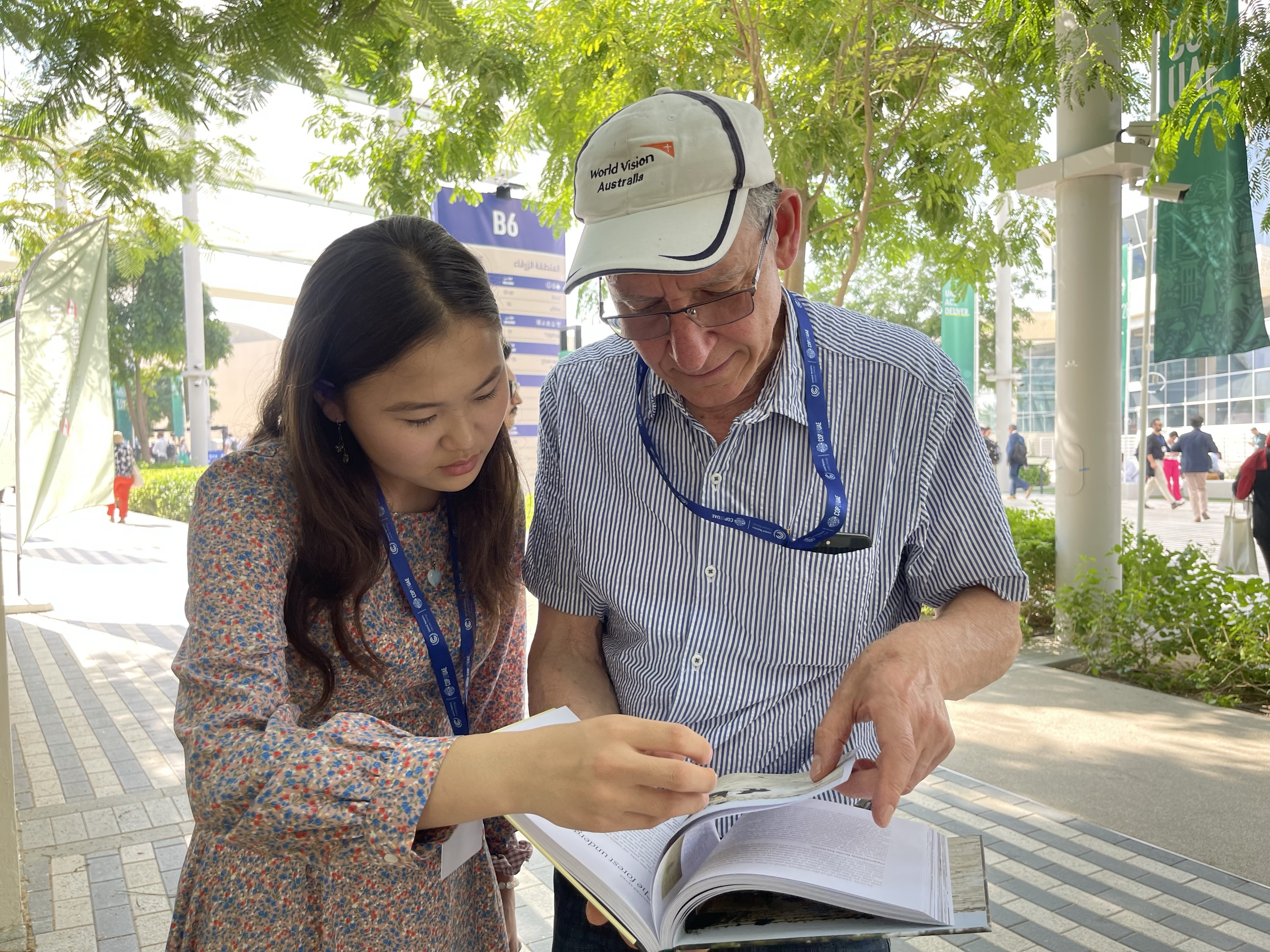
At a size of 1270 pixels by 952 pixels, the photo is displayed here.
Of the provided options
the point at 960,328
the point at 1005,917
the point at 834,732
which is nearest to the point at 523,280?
the point at 1005,917

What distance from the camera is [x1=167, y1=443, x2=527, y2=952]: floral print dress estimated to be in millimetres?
1059

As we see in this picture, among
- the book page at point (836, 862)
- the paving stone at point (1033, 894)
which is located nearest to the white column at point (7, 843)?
the book page at point (836, 862)

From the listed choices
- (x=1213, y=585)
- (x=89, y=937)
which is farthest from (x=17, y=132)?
(x=1213, y=585)

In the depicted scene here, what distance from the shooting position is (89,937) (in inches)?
136

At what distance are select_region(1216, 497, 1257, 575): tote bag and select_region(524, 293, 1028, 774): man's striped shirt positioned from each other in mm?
8864

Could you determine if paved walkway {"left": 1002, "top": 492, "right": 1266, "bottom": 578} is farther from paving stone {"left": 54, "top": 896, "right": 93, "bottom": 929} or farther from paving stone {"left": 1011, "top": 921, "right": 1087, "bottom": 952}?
paving stone {"left": 54, "top": 896, "right": 93, "bottom": 929}

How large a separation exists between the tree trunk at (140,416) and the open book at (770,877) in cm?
3782

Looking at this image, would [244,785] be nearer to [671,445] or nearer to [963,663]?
[671,445]

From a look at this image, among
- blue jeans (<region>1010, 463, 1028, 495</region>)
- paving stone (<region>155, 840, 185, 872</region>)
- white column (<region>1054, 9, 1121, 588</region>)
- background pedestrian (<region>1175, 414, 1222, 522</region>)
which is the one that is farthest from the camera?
blue jeans (<region>1010, 463, 1028, 495</region>)

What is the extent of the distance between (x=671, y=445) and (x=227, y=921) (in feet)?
3.18

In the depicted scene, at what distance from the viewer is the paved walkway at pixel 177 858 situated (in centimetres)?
340

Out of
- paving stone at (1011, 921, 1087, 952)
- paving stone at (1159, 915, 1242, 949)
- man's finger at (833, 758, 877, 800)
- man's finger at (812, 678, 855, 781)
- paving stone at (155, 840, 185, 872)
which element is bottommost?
paving stone at (155, 840, 185, 872)

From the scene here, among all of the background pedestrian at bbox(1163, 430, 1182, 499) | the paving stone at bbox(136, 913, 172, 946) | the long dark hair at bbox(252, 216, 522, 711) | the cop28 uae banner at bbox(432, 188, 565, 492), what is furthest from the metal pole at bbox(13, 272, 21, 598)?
the background pedestrian at bbox(1163, 430, 1182, 499)

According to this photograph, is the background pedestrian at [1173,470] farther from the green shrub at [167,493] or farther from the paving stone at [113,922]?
the paving stone at [113,922]
